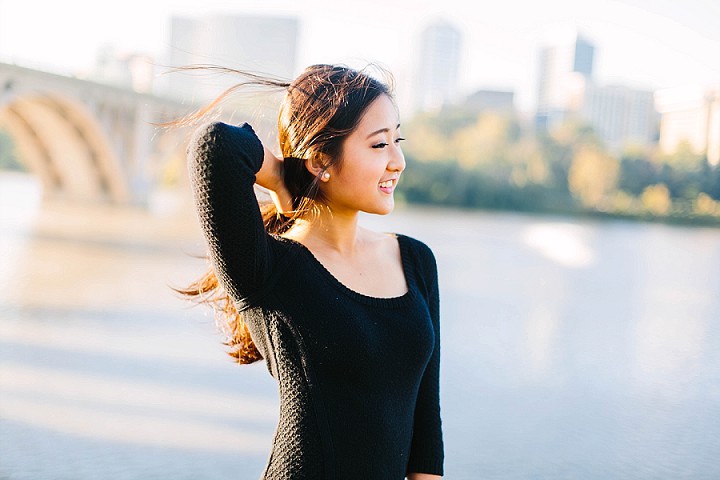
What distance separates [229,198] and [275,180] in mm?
210

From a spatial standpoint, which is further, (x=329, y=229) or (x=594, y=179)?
(x=594, y=179)

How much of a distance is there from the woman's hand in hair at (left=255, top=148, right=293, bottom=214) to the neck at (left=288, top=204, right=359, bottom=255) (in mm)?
46

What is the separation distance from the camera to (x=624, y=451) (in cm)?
451

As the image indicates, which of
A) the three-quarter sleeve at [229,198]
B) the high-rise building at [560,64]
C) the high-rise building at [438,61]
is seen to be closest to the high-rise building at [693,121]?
the three-quarter sleeve at [229,198]

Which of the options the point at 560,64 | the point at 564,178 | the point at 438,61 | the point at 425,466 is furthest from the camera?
the point at 438,61

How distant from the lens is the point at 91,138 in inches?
829

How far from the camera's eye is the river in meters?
3.96

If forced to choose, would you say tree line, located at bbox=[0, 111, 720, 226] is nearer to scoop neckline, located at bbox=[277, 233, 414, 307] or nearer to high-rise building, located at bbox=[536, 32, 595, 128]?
scoop neckline, located at bbox=[277, 233, 414, 307]

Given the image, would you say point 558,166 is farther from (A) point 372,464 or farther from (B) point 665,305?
(A) point 372,464

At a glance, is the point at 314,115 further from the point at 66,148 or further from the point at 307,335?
the point at 66,148

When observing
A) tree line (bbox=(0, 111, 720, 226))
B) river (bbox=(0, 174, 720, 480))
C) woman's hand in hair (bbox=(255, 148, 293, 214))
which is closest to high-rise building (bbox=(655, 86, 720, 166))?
tree line (bbox=(0, 111, 720, 226))

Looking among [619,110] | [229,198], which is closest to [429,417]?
[229,198]

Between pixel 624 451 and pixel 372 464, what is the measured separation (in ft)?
11.5

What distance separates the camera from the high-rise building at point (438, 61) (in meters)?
124
